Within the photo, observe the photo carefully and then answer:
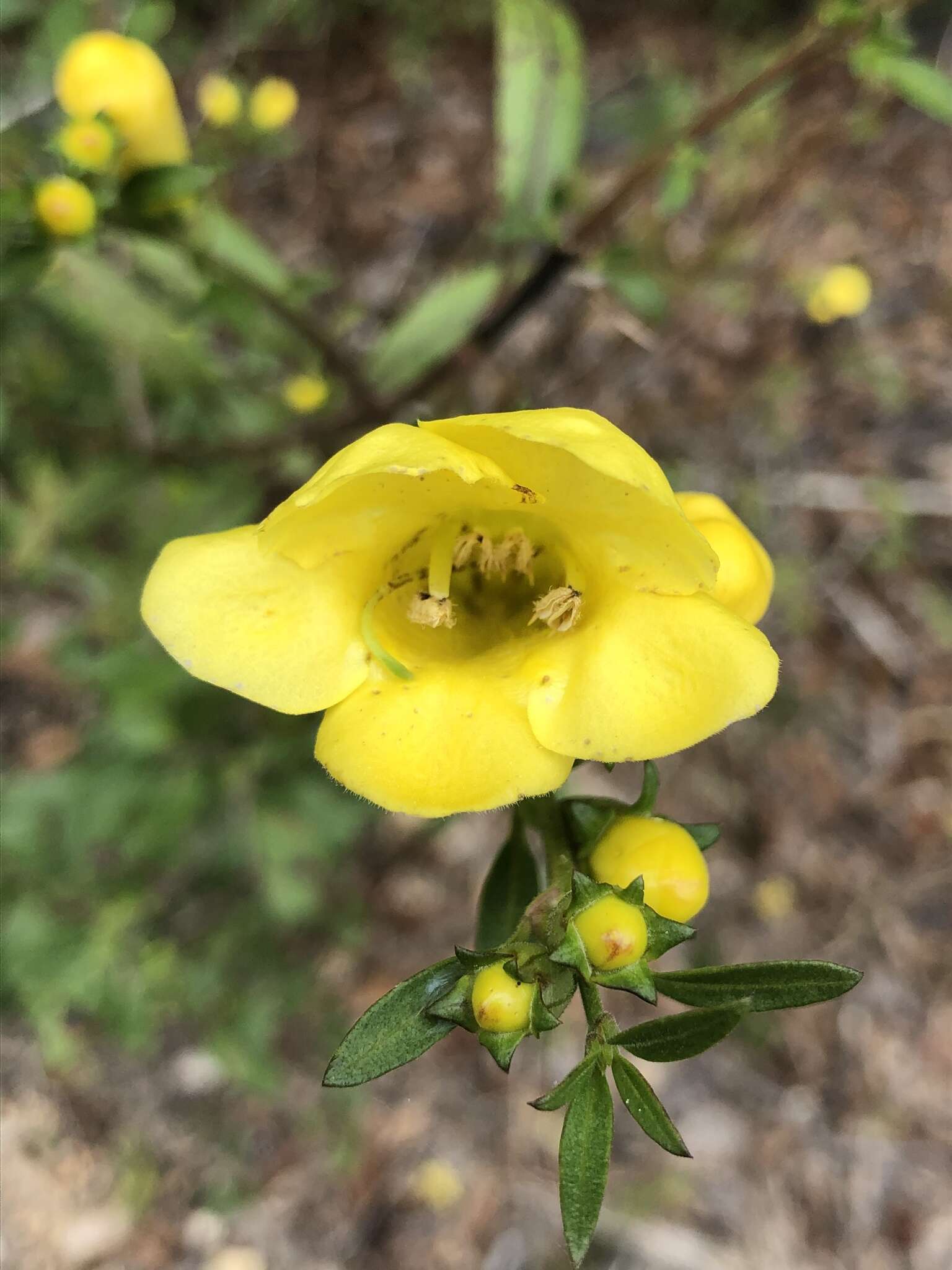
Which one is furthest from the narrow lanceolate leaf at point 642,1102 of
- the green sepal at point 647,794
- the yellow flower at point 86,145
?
the yellow flower at point 86,145

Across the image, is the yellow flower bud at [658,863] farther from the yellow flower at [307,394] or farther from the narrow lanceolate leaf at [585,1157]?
the yellow flower at [307,394]

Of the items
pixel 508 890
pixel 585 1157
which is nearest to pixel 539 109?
pixel 508 890

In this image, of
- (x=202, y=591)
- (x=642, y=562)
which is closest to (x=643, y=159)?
(x=642, y=562)

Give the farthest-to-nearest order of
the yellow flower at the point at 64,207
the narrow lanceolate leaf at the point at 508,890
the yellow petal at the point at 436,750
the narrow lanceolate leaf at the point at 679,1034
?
1. the yellow flower at the point at 64,207
2. the narrow lanceolate leaf at the point at 508,890
3. the yellow petal at the point at 436,750
4. the narrow lanceolate leaf at the point at 679,1034

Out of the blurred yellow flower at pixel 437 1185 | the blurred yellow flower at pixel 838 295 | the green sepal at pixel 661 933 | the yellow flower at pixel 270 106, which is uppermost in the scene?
the yellow flower at pixel 270 106

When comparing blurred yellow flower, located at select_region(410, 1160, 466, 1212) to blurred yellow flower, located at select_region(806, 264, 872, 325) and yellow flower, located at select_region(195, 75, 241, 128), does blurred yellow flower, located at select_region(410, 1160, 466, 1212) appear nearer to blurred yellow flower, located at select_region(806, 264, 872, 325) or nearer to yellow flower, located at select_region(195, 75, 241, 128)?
blurred yellow flower, located at select_region(806, 264, 872, 325)

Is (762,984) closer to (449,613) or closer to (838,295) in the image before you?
(449,613)

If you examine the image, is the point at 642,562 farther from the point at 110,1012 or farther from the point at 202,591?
the point at 110,1012

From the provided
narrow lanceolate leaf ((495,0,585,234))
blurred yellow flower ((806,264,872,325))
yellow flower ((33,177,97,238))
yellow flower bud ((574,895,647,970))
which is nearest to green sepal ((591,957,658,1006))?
yellow flower bud ((574,895,647,970))
